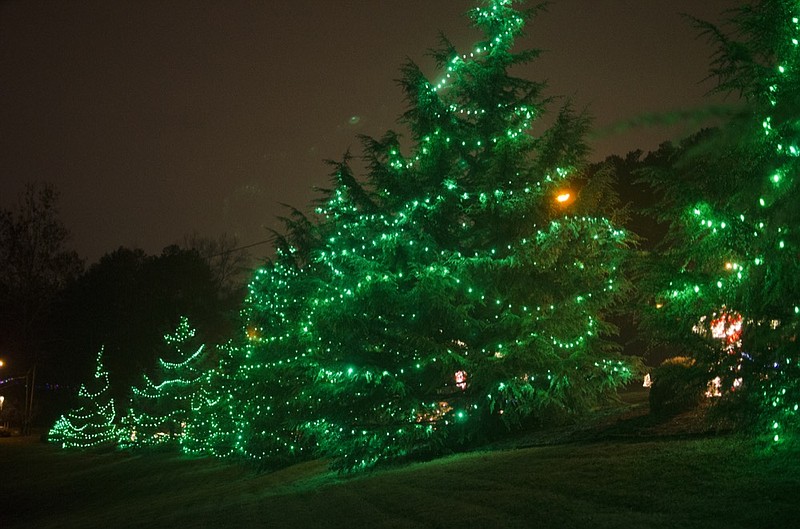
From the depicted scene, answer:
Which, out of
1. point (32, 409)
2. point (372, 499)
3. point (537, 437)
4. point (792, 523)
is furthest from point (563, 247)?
point (32, 409)

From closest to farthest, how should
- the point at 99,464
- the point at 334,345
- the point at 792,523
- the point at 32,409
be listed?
the point at 792,523 → the point at 334,345 → the point at 99,464 → the point at 32,409

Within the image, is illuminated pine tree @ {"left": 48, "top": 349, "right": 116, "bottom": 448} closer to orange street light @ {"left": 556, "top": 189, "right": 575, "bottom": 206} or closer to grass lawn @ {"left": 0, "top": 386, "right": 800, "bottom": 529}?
grass lawn @ {"left": 0, "top": 386, "right": 800, "bottom": 529}

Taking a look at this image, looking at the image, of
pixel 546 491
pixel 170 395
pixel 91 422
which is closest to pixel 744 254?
pixel 546 491

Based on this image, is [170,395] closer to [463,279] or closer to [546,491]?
[463,279]

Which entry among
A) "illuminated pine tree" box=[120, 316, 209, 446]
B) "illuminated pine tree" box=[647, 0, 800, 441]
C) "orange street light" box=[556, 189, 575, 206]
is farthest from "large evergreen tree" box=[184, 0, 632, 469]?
"illuminated pine tree" box=[120, 316, 209, 446]

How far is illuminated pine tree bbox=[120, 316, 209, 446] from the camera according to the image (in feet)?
93.1

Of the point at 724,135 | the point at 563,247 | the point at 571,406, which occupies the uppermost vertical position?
the point at 563,247

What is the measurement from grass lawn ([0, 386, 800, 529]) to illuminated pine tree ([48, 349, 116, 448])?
67.9 feet

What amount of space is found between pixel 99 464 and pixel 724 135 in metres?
28.8

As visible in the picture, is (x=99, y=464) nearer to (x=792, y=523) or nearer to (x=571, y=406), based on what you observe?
(x=571, y=406)

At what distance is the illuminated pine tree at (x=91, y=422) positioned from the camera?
1353 inches

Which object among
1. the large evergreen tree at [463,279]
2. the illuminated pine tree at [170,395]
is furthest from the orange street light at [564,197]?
the illuminated pine tree at [170,395]

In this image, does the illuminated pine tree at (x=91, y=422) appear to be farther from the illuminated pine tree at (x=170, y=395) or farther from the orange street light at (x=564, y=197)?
the orange street light at (x=564, y=197)

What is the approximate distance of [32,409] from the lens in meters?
47.0
